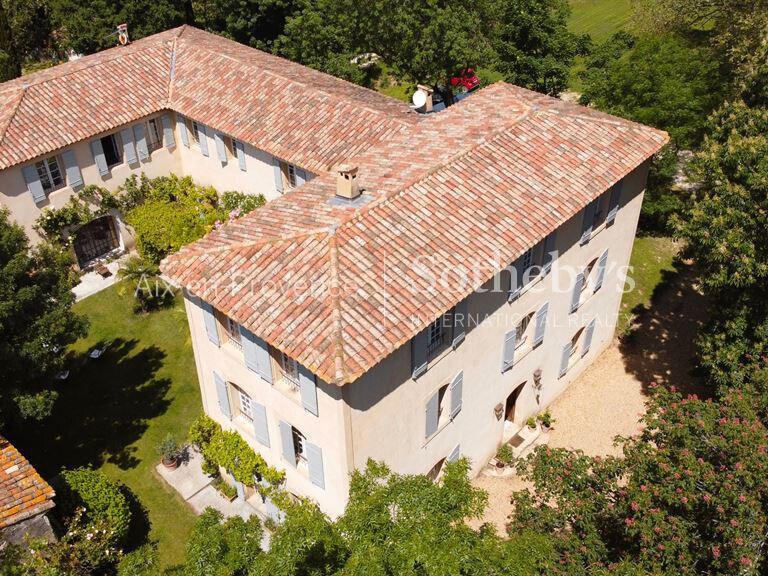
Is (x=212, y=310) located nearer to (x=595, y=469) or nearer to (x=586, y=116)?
(x=595, y=469)

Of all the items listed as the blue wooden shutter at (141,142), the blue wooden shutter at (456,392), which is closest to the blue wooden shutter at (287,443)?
the blue wooden shutter at (456,392)

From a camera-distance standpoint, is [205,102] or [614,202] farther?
[205,102]

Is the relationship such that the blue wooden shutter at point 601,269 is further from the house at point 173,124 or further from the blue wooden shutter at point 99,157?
the blue wooden shutter at point 99,157

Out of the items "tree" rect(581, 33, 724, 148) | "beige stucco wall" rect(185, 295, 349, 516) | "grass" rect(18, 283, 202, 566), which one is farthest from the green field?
"beige stucco wall" rect(185, 295, 349, 516)

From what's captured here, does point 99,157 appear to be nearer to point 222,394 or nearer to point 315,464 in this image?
point 222,394

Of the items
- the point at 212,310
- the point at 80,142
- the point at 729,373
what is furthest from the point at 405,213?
the point at 80,142

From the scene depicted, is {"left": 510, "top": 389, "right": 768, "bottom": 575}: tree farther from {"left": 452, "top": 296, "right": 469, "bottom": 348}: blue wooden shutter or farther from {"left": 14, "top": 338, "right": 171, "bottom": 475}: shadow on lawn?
{"left": 14, "top": 338, "right": 171, "bottom": 475}: shadow on lawn

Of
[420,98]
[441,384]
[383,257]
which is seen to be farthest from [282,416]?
[420,98]
